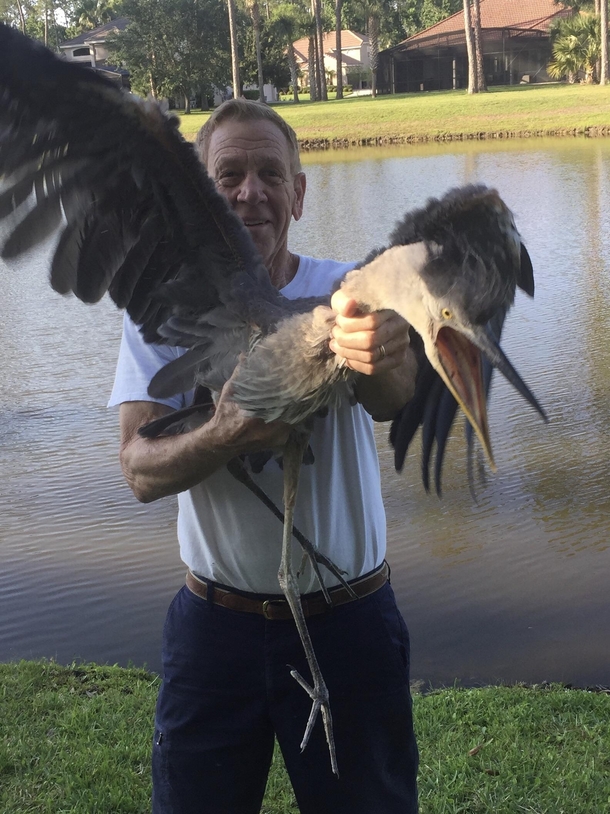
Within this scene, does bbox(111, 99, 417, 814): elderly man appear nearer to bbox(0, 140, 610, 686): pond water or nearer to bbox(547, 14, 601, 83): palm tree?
bbox(0, 140, 610, 686): pond water

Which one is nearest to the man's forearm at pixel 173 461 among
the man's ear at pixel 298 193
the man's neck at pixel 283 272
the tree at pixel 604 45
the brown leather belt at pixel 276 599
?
the brown leather belt at pixel 276 599

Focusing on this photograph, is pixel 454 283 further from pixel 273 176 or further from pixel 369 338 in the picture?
pixel 273 176

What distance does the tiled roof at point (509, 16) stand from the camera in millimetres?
57938

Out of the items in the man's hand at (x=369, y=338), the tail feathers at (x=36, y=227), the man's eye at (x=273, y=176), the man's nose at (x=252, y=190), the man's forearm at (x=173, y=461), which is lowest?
the man's forearm at (x=173, y=461)

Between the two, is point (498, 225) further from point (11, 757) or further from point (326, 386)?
point (11, 757)

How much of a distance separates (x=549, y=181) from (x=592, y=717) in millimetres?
16568

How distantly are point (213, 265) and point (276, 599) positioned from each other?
1140 millimetres

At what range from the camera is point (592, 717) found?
13.0 ft

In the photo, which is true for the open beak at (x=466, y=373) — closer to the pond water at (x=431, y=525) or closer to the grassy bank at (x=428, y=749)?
the pond water at (x=431, y=525)

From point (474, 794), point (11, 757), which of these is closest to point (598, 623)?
point (474, 794)

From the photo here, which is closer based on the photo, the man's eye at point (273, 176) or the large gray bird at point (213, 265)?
the large gray bird at point (213, 265)

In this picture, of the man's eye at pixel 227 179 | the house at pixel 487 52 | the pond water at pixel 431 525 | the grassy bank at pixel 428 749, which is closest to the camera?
the man's eye at pixel 227 179

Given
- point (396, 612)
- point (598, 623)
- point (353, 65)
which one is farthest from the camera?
→ point (353, 65)

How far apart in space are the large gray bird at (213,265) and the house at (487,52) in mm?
58724
